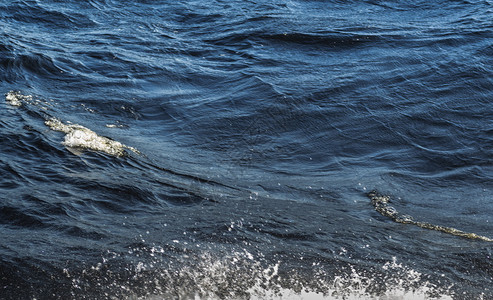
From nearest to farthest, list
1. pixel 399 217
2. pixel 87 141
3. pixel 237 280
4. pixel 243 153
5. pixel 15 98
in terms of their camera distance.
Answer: pixel 237 280 → pixel 399 217 → pixel 87 141 → pixel 243 153 → pixel 15 98

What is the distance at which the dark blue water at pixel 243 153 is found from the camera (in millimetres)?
4750

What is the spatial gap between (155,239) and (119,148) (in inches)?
83.8

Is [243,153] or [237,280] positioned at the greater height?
[237,280]

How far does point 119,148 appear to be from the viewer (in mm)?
6957

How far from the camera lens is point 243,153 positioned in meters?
7.32

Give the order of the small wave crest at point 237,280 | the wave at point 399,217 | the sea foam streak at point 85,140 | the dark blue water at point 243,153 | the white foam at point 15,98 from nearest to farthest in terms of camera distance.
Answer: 1. the small wave crest at point 237,280
2. the dark blue water at point 243,153
3. the wave at point 399,217
4. the sea foam streak at point 85,140
5. the white foam at point 15,98

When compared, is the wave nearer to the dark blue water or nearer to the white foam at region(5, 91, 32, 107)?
the dark blue water

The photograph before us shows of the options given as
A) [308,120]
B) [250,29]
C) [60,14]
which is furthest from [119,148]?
[60,14]

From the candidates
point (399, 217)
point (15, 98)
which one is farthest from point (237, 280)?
point (15, 98)

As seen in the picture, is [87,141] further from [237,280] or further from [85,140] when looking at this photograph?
[237,280]

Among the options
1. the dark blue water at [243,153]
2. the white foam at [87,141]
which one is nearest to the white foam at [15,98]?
the dark blue water at [243,153]

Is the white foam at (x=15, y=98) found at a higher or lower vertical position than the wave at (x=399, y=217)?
higher

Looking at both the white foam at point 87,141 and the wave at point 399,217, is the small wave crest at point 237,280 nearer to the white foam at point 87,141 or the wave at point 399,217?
the wave at point 399,217

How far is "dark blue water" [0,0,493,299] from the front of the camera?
15.6ft
